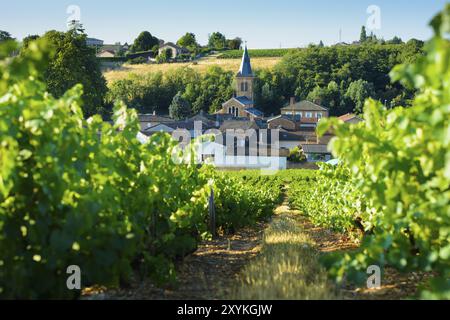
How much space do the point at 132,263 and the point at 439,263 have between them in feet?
8.81

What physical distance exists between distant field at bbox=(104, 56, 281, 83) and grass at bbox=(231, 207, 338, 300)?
83134 mm

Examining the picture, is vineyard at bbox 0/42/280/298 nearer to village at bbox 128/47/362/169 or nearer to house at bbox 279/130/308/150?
village at bbox 128/47/362/169

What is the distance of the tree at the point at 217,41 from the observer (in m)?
127

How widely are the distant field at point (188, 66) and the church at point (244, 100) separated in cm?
1469

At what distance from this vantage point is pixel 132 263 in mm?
5047

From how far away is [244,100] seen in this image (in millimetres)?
76062

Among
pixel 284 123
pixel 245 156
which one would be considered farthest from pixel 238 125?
pixel 245 156

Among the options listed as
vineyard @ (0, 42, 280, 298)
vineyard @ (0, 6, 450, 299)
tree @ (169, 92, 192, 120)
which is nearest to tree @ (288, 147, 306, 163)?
tree @ (169, 92, 192, 120)

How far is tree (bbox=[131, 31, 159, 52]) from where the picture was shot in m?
116

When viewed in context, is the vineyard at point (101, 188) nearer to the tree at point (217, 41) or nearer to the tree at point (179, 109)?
the tree at point (179, 109)

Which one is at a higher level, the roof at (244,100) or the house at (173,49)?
the house at (173,49)

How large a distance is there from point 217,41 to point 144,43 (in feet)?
64.5

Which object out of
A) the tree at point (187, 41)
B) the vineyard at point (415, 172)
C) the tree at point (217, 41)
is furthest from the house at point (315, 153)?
the tree at point (187, 41)
